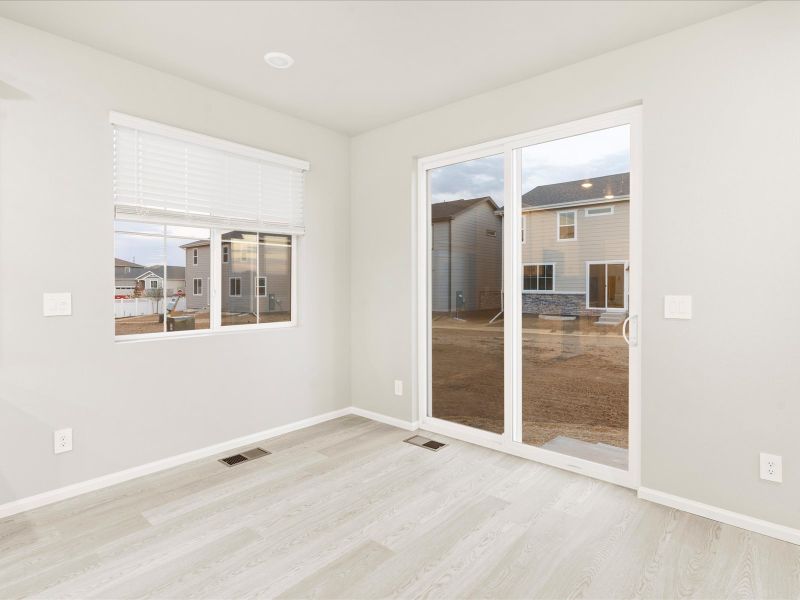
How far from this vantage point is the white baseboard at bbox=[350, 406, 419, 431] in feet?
12.8

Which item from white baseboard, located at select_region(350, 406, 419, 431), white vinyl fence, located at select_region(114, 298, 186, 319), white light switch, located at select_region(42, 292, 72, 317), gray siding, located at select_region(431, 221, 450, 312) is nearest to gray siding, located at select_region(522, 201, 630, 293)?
gray siding, located at select_region(431, 221, 450, 312)

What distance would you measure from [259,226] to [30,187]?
1.45 meters

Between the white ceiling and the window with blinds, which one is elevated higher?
the white ceiling

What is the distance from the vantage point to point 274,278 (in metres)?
3.80

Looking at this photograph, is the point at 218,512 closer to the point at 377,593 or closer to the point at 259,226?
the point at 377,593

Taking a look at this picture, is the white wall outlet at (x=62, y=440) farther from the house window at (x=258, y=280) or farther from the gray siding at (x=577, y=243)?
the gray siding at (x=577, y=243)

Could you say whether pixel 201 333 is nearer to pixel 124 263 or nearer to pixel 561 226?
pixel 124 263

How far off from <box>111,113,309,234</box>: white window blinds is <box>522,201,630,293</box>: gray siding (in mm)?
1973

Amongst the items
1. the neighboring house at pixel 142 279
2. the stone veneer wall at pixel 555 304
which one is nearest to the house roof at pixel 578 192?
the stone veneer wall at pixel 555 304

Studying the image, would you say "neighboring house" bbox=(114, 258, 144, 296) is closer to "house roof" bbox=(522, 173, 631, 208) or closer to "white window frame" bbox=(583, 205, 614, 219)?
"house roof" bbox=(522, 173, 631, 208)

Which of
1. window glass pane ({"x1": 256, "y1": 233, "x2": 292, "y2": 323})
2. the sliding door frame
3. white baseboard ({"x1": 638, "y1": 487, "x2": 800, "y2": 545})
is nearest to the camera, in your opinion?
white baseboard ({"x1": 638, "y1": 487, "x2": 800, "y2": 545})

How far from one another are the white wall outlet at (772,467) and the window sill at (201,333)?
10.8 feet

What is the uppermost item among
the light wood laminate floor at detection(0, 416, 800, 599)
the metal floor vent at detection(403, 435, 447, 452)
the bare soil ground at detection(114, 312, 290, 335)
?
the bare soil ground at detection(114, 312, 290, 335)

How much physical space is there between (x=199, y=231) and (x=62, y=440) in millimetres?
1593
